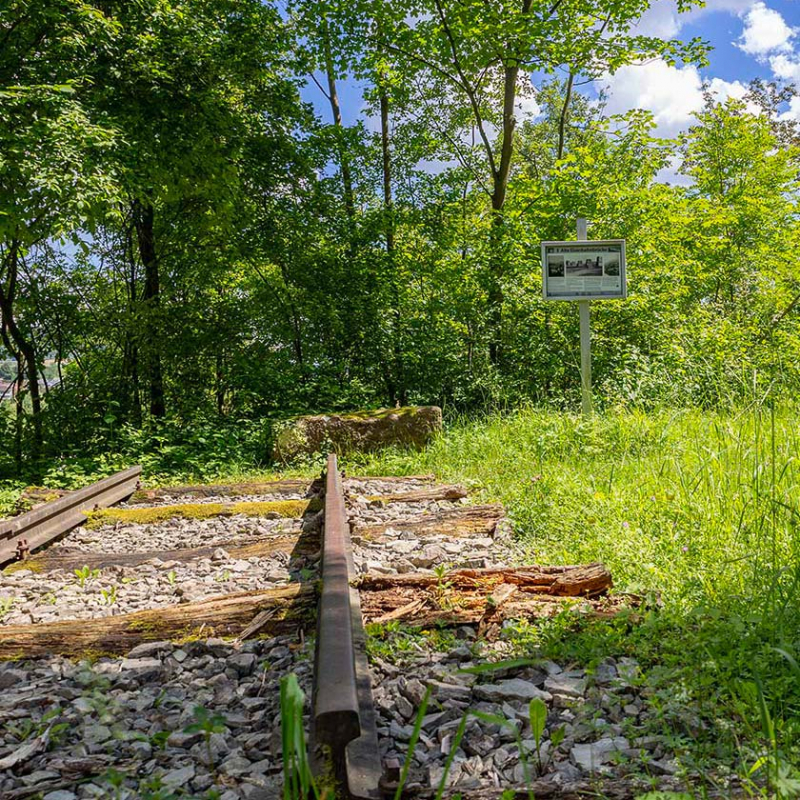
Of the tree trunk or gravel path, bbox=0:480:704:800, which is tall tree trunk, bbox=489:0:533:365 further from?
gravel path, bbox=0:480:704:800

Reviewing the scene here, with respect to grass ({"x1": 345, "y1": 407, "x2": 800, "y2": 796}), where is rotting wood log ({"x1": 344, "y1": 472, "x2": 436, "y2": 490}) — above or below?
below

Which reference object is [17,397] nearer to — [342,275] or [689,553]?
[342,275]

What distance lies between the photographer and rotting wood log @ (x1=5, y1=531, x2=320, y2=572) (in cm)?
379

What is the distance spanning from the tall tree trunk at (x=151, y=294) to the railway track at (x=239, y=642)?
6.94m

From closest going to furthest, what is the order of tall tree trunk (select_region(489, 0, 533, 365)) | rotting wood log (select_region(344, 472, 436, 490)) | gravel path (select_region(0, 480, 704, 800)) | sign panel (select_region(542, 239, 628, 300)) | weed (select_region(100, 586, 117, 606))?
gravel path (select_region(0, 480, 704, 800)) < weed (select_region(100, 586, 117, 606)) < rotting wood log (select_region(344, 472, 436, 490)) < sign panel (select_region(542, 239, 628, 300)) < tall tree trunk (select_region(489, 0, 533, 365))

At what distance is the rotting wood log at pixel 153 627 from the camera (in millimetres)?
2445

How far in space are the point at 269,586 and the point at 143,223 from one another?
1026cm

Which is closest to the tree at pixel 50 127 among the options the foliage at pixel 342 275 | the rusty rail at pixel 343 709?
the foliage at pixel 342 275

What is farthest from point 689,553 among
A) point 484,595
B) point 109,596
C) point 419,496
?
point 109,596

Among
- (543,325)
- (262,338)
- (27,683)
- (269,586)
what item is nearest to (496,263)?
(543,325)

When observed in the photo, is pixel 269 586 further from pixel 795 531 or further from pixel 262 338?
pixel 262 338

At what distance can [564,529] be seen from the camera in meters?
3.73

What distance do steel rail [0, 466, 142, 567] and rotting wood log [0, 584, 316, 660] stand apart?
1519 mm

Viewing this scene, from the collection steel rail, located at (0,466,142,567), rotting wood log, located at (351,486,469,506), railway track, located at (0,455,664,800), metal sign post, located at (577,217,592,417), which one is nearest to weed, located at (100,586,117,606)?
railway track, located at (0,455,664,800)
